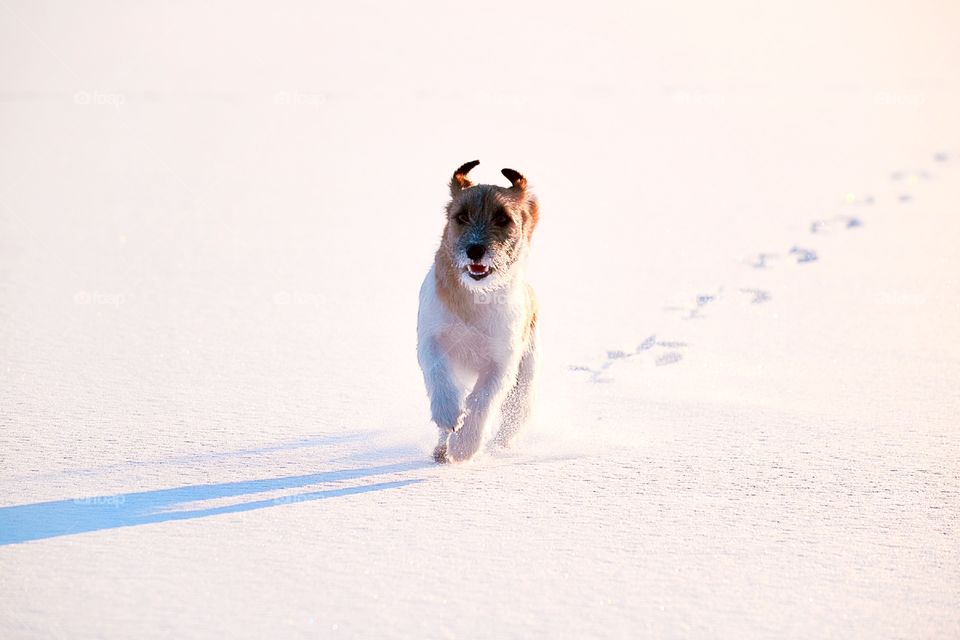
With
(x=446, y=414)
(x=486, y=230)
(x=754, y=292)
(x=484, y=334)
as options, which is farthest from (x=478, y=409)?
(x=754, y=292)

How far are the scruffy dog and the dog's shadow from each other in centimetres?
67

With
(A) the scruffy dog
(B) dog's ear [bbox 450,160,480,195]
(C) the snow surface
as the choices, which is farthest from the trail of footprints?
(B) dog's ear [bbox 450,160,480,195]

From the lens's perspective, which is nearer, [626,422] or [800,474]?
[800,474]

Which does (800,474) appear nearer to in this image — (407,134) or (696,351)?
(696,351)

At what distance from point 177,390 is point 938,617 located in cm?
461

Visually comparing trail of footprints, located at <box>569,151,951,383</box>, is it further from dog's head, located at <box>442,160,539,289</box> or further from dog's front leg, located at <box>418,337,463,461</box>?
dog's front leg, located at <box>418,337,463,461</box>

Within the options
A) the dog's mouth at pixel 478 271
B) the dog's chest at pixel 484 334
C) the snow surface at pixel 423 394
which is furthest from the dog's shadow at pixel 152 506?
the dog's mouth at pixel 478 271

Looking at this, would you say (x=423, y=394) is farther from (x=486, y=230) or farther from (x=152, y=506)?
(x=152, y=506)

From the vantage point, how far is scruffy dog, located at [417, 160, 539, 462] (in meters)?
6.17

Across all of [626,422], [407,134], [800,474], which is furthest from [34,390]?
[407,134]

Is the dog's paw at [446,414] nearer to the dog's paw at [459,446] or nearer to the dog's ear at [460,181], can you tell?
the dog's paw at [459,446]

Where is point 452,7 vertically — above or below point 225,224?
above

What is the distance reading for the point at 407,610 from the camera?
3.93 metres

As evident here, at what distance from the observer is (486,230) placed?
20.7 feet
